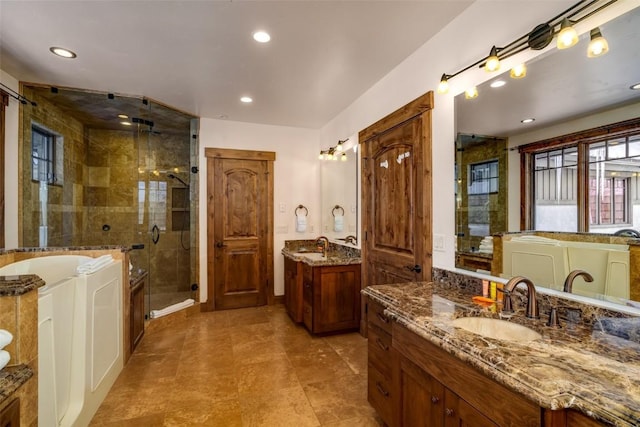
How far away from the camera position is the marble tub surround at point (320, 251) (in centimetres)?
331

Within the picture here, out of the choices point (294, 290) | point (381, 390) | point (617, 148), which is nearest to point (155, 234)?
point (294, 290)

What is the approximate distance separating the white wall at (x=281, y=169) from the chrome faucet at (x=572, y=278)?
345 centimetres

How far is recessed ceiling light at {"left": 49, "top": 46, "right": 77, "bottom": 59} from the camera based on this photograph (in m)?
2.43

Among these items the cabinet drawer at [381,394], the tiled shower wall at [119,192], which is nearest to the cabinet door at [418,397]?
the cabinet drawer at [381,394]

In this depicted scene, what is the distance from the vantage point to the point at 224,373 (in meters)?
2.57

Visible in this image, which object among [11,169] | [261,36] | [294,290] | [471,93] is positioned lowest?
[294,290]

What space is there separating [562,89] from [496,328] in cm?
124

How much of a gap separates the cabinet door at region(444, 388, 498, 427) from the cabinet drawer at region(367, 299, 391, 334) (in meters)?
0.55

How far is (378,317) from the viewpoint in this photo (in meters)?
1.88

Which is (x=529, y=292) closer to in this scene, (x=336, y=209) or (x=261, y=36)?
(x=261, y=36)

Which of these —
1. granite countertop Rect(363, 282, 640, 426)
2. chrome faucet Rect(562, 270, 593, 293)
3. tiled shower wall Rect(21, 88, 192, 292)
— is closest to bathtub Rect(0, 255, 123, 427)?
tiled shower wall Rect(21, 88, 192, 292)

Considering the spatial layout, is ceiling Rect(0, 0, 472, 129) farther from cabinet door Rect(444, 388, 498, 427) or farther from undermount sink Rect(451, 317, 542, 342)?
cabinet door Rect(444, 388, 498, 427)

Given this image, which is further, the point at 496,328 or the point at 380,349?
the point at 380,349

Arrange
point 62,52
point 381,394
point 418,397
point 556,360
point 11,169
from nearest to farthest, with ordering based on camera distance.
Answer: point 556,360 → point 418,397 → point 381,394 → point 62,52 → point 11,169
